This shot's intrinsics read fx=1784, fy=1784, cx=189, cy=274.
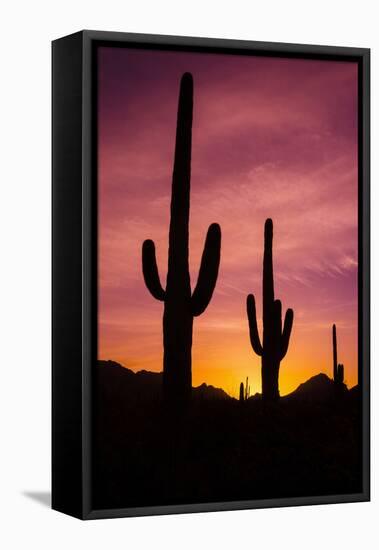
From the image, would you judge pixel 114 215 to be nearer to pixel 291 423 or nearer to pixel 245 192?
pixel 245 192

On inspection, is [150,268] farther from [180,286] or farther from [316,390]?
[316,390]

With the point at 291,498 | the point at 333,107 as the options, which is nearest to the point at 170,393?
the point at 291,498

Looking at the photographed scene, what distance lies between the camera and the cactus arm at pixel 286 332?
12.2 meters

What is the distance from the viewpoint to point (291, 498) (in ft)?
39.8

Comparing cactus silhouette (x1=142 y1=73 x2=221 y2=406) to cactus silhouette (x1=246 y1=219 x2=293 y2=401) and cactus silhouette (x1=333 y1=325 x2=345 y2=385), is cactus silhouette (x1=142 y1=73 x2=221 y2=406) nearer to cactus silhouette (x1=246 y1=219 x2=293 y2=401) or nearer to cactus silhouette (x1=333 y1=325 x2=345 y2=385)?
cactus silhouette (x1=246 y1=219 x2=293 y2=401)

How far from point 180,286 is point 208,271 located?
24 cm

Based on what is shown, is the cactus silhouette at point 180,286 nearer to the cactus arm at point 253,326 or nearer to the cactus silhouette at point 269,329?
the cactus arm at point 253,326

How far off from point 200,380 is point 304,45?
2397mm

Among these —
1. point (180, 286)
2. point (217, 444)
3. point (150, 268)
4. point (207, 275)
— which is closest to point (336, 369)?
point (217, 444)

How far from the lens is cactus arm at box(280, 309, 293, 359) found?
1223 centimetres

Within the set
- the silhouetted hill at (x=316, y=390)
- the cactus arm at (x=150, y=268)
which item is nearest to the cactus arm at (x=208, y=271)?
the cactus arm at (x=150, y=268)

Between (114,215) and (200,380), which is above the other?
(114,215)

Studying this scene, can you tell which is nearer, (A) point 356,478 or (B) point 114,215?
(B) point 114,215

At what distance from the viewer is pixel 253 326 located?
39.8ft
